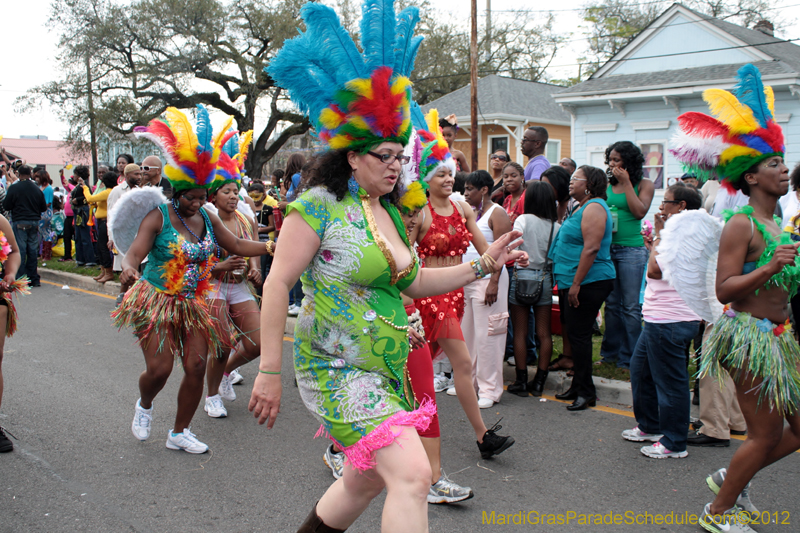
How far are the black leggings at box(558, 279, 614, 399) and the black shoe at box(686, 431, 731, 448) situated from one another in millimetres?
933

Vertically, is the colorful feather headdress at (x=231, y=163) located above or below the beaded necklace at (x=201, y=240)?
above

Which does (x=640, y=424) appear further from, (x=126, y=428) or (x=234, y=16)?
(x=234, y=16)

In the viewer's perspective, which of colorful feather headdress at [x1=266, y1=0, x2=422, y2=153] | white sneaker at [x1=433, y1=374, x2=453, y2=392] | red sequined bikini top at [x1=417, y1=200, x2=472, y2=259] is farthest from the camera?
white sneaker at [x1=433, y1=374, x2=453, y2=392]

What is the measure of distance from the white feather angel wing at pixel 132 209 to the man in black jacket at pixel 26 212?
27.7 feet

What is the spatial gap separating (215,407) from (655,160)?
14754 mm

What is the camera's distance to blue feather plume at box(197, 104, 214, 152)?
4.41 metres

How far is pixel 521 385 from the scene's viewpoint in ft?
19.0

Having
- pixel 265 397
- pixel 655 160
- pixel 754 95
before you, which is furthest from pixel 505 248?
pixel 655 160

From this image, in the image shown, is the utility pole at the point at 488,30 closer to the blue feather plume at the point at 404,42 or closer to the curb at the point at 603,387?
the curb at the point at 603,387

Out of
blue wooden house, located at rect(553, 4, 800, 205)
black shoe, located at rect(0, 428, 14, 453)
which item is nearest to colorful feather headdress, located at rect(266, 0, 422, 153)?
black shoe, located at rect(0, 428, 14, 453)

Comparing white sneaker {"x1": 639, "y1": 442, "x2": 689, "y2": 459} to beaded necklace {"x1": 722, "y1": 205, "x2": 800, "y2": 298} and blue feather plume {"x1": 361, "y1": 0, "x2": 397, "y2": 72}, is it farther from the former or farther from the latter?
blue feather plume {"x1": 361, "y1": 0, "x2": 397, "y2": 72}

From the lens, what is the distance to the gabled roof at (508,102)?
22250 millimetres

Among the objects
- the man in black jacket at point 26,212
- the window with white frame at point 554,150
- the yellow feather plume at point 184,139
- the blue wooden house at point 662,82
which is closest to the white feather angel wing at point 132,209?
the yellow feather plume at point 184,139

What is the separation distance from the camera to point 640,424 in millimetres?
4637
